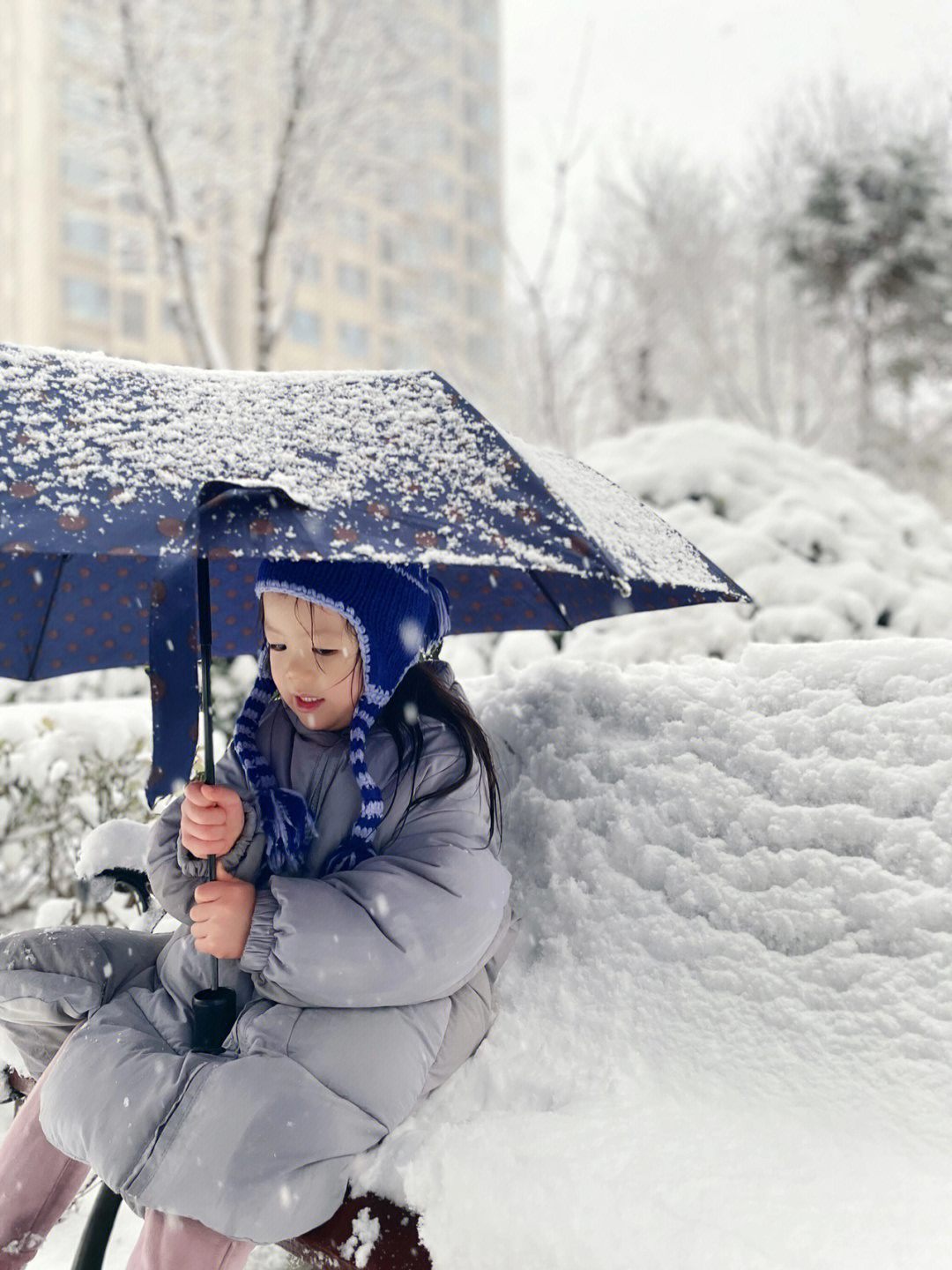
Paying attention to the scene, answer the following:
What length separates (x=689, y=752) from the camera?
2.09 m

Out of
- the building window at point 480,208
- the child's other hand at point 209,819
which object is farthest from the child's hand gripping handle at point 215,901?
the building window at point 480,208

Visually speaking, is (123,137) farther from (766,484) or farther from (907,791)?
(907,791)

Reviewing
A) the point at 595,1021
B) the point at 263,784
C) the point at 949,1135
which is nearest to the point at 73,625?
the point at 263,784

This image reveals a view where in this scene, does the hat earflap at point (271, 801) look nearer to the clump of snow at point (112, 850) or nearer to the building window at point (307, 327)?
the clump of snow at point (112, 850)

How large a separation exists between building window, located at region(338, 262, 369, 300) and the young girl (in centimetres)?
3782

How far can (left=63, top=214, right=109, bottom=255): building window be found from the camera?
30.5m

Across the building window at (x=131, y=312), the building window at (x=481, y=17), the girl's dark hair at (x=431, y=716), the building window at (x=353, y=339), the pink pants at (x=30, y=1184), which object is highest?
the building window at (x=481, y=17)

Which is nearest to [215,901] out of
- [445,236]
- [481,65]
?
[445,236]

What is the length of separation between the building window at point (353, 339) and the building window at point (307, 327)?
883mm

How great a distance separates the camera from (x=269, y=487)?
131 cm

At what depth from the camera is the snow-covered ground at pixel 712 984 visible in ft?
4.77

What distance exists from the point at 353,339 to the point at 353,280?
2083 millimetres

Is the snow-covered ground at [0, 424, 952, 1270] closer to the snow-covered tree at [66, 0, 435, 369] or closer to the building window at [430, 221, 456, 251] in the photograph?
the snow-covered tree at [66, 0, 435, 369]

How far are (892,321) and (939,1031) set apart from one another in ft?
46.2
